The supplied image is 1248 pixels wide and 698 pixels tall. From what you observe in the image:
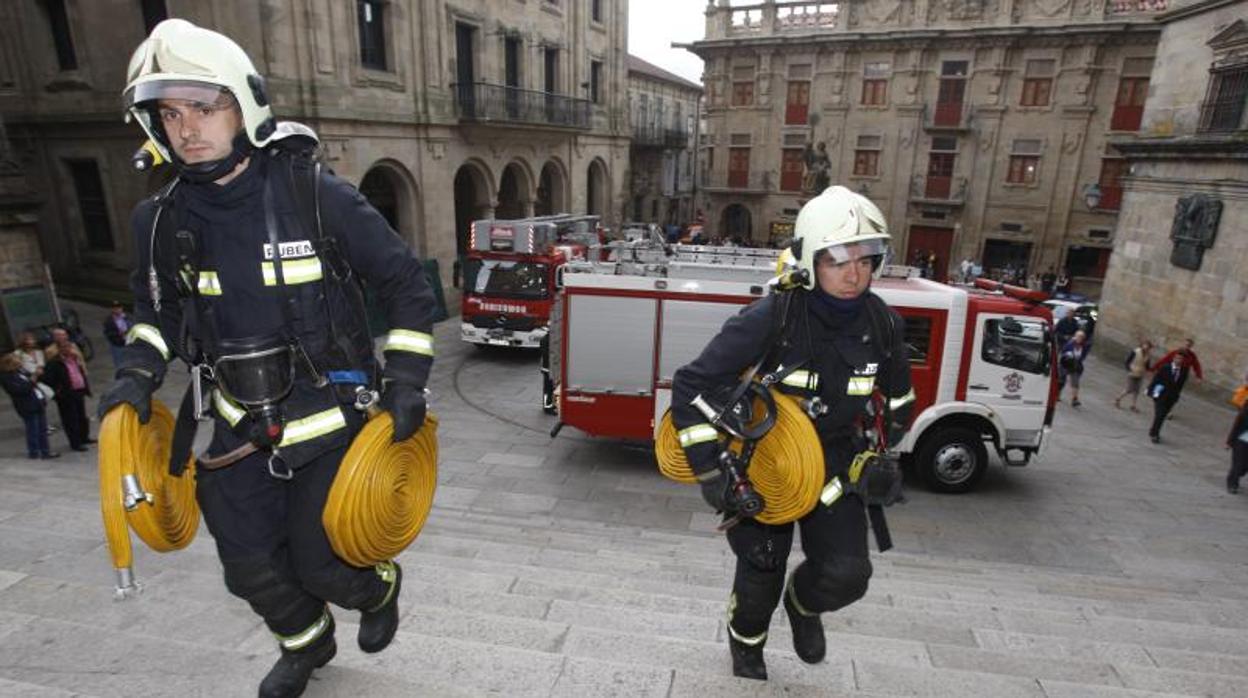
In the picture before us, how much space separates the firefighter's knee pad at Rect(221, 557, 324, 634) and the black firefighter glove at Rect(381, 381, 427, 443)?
2.30 feet

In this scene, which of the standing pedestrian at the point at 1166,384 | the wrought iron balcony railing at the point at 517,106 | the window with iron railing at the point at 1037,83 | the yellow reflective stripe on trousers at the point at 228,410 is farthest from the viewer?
the window with iron railing at the point at 1037,83

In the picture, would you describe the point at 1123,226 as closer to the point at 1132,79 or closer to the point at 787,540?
the point at 1132,79

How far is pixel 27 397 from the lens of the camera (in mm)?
7691

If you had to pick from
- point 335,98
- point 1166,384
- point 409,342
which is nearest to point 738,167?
point 335,98

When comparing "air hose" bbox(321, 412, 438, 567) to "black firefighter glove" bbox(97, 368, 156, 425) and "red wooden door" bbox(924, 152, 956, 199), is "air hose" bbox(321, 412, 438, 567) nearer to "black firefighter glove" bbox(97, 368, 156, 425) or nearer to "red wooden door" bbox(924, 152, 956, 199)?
"black firefighter glove" bbox(97, 368, 156, 425)

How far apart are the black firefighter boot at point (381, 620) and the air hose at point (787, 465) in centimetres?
138

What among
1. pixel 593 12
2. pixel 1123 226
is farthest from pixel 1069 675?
pixel 593 12

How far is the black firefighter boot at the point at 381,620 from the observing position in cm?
272

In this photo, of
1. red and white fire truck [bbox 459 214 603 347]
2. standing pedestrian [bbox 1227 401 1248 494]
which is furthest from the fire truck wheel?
red and white fire truck [bbox 459 214 603 347]

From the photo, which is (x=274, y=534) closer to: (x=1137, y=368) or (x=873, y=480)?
(x=873, y=480)

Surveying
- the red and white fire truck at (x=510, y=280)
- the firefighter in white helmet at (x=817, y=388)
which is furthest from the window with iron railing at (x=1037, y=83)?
the firefighter in white helmet at (x=817, y=388)

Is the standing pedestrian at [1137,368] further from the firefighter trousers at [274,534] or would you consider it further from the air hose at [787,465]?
the firefighter trousers at [274,534]

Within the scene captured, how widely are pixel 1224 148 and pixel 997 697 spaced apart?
15679 millimetres

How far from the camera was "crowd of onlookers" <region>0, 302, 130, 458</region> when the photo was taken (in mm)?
7691
